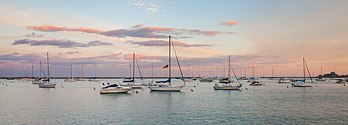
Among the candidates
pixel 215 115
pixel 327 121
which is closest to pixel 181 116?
pixel 215 115

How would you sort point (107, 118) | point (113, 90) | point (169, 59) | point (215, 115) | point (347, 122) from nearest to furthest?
point (347, 122)
point (107, 118)
point (215, 115)
point (113, 90)
point (169, 59)

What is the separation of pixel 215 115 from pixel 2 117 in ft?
69.4

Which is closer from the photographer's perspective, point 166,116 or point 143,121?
point 143,121

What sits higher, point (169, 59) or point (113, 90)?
point (169, 59)

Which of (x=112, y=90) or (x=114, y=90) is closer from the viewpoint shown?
(x=112, y=90)

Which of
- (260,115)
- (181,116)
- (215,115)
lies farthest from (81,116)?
(260,115)

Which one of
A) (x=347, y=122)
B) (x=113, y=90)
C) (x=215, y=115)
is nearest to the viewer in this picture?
(x=347, y=122)

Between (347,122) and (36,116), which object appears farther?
(36,116)

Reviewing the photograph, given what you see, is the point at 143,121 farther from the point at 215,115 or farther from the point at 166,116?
the point at 215,115

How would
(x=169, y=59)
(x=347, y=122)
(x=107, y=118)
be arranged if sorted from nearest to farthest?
(x=347, y=122) → (x=107, y=118) → (x=169, y=59)

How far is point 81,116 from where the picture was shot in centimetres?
3269

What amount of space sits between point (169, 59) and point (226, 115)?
39.1m

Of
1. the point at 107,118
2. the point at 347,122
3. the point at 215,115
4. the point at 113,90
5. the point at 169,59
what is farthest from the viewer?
the point at 169,59

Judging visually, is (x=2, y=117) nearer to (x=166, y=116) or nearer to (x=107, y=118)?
(x=107, y=118)
